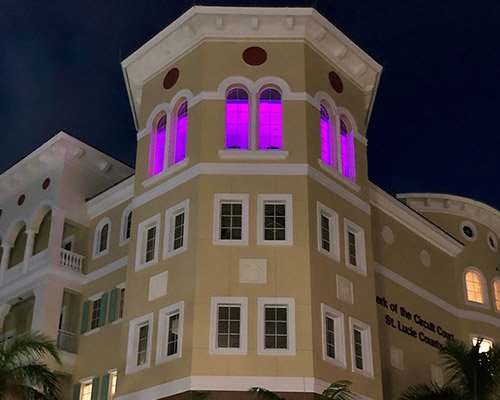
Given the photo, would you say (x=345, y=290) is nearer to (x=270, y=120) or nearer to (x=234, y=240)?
(x=234, y=240)

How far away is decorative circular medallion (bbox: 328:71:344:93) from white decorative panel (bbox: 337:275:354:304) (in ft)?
24.7

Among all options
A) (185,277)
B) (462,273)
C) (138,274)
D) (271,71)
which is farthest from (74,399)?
(462,273)

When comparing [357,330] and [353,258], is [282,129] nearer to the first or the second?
[353,258]

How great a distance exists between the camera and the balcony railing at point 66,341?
3519 cm

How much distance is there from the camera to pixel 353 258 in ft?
100

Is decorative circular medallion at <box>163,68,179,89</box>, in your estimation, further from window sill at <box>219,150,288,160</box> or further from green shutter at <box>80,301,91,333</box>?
green shutter at <box>80,301,91,333</box>

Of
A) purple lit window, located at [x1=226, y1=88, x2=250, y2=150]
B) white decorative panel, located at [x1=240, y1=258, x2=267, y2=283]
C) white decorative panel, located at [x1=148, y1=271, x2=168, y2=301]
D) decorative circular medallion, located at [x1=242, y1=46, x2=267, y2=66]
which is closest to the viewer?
white decorative panel, located at [x1=240, y1=258, x2=267, y2=283]

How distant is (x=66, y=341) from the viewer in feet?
116

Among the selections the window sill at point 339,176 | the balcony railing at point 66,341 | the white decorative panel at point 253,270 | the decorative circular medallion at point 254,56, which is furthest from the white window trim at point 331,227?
the balcony railing at point 66,341

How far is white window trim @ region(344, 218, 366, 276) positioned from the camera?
98.4 feet

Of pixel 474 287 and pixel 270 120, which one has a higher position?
pixel 270 120

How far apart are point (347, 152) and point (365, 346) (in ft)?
24.2

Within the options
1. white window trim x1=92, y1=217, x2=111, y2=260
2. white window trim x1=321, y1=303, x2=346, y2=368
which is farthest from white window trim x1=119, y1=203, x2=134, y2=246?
white window trim x1=321, y1=303, x2=346, y2=368

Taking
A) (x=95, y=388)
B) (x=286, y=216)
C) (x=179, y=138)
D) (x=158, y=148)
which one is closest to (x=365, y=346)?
(x=286, y=216)
